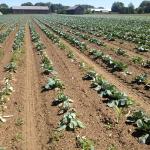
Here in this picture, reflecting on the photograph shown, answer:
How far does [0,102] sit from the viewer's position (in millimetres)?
10094

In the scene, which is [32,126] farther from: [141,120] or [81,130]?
[141,120]

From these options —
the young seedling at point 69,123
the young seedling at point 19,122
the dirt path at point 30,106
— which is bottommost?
the dirt path at point 30,106

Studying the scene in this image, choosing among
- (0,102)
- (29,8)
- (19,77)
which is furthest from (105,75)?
(29,8)

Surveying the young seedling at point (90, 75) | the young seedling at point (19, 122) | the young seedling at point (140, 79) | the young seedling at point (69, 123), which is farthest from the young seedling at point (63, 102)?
the young seedling at point (140, 79)

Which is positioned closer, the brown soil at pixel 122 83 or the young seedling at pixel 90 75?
the brown soil at pixel 122 83

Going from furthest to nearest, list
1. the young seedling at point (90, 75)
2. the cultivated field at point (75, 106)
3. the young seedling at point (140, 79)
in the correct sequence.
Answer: the young seedling at point (90, 75) < the young seedling at point (140, 79) < the cultivated field at point (75, 106)

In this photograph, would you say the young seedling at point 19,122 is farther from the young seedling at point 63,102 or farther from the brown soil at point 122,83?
the brown soil at point 122,83

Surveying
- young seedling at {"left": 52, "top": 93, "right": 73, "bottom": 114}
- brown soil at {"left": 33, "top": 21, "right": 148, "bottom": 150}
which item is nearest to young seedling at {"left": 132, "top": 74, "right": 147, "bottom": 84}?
brown soil at {"left": 33, "top": 21, "right": 148, "bottom": 150}

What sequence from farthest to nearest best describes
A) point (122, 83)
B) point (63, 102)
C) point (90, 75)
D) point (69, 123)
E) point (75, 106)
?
point (90, 75) → point (122, 83) → point (63, 102) → point (75, 106) → point (69, 123)

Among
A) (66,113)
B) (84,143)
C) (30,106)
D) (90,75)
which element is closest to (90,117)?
(66,113)

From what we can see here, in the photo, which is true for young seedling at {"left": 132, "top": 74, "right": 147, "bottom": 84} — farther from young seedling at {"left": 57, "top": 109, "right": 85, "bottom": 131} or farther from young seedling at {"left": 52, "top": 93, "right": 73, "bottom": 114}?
young seedling at {"left": 57, "top": 109, "right": 85, "bottom": 131}

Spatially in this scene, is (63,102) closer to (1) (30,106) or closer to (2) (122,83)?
(1) (30,106)

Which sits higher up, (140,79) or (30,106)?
(140,79)

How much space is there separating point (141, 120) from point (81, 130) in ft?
4.51
